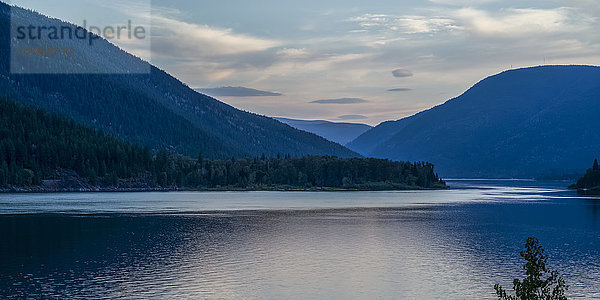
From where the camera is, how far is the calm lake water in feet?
173

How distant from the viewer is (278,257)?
71.2 m

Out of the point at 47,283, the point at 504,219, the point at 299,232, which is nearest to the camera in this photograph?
the point at 47,283

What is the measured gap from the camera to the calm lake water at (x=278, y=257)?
2078 inches

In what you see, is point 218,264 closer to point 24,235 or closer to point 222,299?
point 222,299

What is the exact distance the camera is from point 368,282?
186 ft

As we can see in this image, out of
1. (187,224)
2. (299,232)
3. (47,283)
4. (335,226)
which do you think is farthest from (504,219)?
(47,283)

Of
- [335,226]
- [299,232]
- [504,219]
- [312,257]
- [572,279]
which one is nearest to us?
[572,279]

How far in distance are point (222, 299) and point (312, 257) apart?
78.0 ft

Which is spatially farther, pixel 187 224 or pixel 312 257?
pixel 187 224

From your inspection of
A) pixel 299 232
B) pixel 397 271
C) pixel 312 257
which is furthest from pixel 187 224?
pixel 397 271

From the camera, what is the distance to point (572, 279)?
57719 millimetres

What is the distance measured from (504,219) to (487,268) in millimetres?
68917

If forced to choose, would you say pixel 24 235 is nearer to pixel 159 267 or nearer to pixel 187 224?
pixel 187 224

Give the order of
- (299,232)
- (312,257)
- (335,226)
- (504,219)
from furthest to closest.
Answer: (504,219) → (335,226) → (299,232) → (312,257)
